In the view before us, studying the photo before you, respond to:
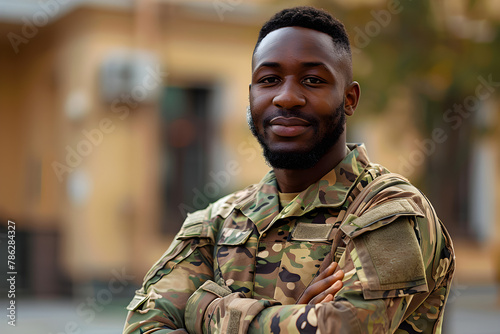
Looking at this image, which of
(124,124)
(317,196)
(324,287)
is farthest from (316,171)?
(124,124)

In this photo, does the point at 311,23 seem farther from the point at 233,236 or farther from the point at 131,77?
the point at 131,77

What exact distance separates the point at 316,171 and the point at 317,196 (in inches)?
4.0

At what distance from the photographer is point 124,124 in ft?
34.3

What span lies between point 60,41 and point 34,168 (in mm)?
2354

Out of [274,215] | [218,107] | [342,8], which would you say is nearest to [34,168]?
[218,107]

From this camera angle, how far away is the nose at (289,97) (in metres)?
2.19

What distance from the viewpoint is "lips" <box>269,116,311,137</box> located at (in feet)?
7.26

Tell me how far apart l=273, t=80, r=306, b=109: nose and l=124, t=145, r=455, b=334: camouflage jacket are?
28 centimetres

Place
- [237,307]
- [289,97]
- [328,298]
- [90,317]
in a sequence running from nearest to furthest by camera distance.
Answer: [328,298] → [237,307] → [289,97] → [90,317]

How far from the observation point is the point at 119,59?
10.3 meters

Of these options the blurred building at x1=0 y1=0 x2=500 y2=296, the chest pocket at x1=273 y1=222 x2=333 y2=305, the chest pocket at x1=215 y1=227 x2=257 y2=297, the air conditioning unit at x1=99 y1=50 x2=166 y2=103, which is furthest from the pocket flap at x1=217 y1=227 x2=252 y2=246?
the air conditioning unit at x1=99 y1=50 x2=166 y2=103

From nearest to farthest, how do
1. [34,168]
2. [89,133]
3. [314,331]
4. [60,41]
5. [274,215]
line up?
[314,331] → [274,215] → [89,133] → [60,41] → [34,168]

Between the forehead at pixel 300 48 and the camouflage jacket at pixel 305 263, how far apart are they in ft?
1.11

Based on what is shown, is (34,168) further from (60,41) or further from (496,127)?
(496,127)
